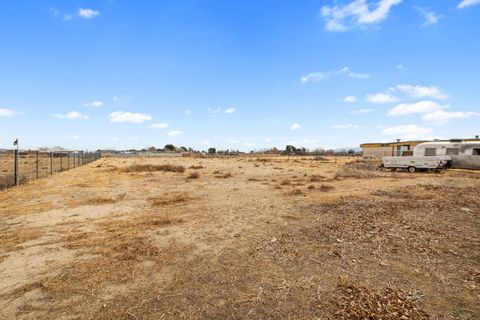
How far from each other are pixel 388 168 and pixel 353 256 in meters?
23.9

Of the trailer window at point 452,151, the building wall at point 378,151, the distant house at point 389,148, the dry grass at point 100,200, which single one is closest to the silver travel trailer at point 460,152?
the trailer window at point 452,151

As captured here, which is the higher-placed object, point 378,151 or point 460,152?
point 378,151

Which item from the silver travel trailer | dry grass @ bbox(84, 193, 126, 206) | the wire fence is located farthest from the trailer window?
the wire fence

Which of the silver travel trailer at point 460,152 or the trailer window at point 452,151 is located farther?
the trailer window at point 452,151

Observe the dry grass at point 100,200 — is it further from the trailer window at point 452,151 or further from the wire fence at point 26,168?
the trailer window at point 452,151

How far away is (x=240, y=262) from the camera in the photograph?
5.21m

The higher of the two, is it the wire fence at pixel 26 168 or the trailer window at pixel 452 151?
the trailer window at pixel 452 151

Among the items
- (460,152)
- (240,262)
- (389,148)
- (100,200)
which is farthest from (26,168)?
(389,148)

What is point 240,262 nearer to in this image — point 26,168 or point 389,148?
point 26,168

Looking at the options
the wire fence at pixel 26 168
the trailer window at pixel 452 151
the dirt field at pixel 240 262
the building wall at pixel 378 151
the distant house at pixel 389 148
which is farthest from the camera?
the building wall at pixel 378 151

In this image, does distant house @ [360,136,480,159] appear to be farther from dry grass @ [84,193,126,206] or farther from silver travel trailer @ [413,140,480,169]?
dry grass @ [84,193,126,206]

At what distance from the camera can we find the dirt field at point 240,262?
3.74 metres

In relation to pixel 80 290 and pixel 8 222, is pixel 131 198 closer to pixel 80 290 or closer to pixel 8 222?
pixel 8 222

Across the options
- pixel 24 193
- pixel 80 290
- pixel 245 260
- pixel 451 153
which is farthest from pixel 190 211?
pixel 451 153
